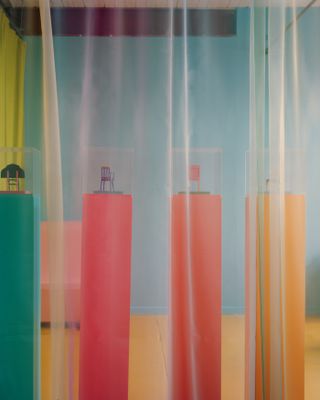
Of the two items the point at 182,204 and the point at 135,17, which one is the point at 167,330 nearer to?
the point at 182,204

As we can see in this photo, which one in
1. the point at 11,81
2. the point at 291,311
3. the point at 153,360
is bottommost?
the point at 153,360

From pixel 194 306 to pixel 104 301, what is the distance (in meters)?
0.30

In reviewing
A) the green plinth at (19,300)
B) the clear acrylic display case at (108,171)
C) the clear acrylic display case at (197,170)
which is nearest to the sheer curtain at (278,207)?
the clear acrylic display case at (197,170)

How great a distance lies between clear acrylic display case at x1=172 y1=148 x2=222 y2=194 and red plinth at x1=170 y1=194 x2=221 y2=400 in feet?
0.12

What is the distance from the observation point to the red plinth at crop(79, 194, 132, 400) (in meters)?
1.64

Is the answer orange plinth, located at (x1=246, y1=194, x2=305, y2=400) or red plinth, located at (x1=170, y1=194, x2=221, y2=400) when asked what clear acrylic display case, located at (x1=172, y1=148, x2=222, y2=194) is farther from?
orange plinth, located at (x1=246, y1=194, x2=305, y2=400)

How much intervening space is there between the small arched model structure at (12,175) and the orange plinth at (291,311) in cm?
84

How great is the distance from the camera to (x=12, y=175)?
1.61 m

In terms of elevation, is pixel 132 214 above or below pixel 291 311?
above

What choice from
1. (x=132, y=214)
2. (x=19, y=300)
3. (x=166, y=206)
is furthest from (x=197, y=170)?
(x=19, y=300)

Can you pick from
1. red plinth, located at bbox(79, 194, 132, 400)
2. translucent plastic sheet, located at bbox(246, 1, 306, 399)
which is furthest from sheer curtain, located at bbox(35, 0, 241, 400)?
translucent plastic sheet, located at bbox(246, 1, 306, 399)

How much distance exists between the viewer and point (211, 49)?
1698mm

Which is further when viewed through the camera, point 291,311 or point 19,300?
point 291,311

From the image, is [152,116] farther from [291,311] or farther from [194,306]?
[291,311]
